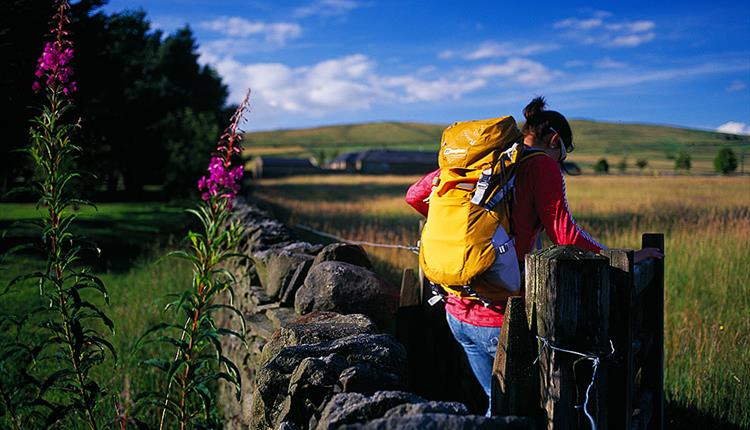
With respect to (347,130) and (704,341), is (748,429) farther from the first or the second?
(347,130)

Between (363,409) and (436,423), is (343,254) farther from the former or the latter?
(436,423)

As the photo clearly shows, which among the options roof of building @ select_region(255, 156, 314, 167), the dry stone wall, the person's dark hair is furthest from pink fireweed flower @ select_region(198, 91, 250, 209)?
roof of building @ select_region(255, 156, 314, 167)

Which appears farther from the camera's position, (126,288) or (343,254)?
(126,288)

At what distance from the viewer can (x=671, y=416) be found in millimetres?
4461

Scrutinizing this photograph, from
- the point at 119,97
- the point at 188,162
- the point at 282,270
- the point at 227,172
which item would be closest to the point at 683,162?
the point at 188,162

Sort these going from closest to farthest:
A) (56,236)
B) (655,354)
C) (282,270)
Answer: (56,236) < (655,354) < (282,270)

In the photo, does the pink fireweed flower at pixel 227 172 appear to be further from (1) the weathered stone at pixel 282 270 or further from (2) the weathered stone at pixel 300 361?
(1) the weathered stone at pixel 282 270

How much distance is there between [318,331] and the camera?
9.85ft

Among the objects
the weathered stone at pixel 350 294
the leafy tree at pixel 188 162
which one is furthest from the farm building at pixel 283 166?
the weathered stone at pixel 350 294

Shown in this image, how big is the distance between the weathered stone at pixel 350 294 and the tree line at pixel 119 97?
4.62 feet

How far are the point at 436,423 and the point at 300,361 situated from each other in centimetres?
109

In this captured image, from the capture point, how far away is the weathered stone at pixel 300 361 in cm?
253

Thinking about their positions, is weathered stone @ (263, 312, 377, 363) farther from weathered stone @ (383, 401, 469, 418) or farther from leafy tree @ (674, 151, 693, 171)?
Result: leafy tree @ (674, 151, 693, 171)

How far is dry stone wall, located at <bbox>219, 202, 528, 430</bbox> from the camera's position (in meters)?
1.92
